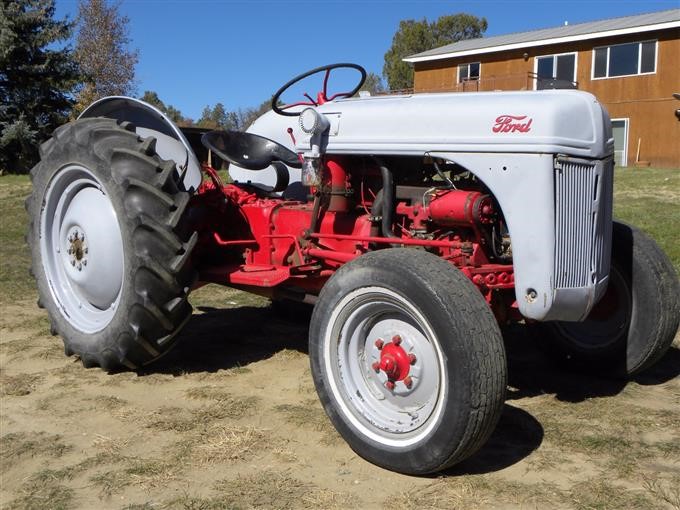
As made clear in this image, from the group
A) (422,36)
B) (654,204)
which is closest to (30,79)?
(654,204)

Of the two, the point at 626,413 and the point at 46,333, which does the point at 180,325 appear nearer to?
the point at 46,333

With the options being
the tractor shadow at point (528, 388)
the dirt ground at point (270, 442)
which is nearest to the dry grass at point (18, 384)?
the dirt ground at point (270, 442)

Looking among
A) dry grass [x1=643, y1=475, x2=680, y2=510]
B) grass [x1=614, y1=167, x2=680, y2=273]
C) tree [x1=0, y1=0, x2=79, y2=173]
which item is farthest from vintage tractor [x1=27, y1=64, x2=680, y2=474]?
tree [x1=0, y1=0, x2=79, y2=173]

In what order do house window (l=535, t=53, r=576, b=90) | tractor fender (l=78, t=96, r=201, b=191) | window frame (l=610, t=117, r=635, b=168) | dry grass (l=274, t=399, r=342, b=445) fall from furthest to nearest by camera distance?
house window (l=535, t=53, r=576, b=90)
window frame (l=610, t=117, r=635, b=168)
tractor fender (l=78, t=96, r=201, b=191)
dry grass (l=274, t=399, r=342, b=445)

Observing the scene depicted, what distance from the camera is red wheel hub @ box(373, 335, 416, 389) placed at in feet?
10.8

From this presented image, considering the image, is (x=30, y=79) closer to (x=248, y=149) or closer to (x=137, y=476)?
(x=248, y=149)

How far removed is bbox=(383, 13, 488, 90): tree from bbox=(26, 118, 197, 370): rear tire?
47655mm

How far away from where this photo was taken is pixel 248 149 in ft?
17.1

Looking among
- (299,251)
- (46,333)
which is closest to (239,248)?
(299,251)

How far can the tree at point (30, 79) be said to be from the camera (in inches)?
835

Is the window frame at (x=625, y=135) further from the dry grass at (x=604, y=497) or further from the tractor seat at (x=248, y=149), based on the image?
the dry grass at (x=604, y=497)

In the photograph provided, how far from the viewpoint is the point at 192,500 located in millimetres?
2918

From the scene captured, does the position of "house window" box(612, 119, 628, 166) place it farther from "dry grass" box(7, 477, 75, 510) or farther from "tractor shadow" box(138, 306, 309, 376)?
"dry grass" box(7, 477, 75, 510)

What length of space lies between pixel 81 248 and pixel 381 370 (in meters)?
2.33
